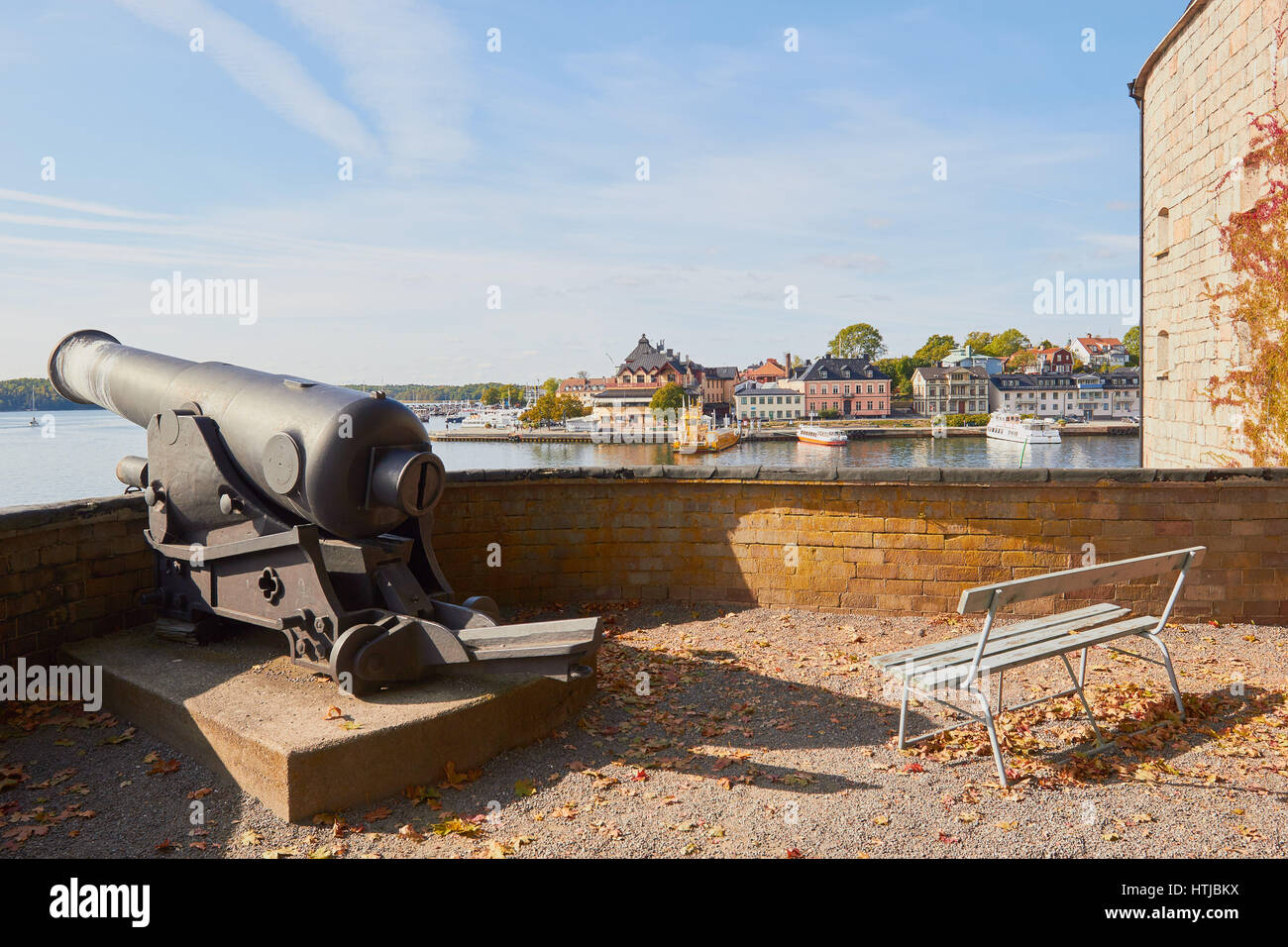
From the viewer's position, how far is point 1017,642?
473 centimetres

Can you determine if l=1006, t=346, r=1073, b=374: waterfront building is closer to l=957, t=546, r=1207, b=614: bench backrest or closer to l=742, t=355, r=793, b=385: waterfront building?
l=742, t=355, r=793, b=385: waterfront building

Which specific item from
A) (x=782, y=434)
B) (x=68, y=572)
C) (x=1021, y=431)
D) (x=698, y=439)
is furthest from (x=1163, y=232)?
(x=782, y=434)

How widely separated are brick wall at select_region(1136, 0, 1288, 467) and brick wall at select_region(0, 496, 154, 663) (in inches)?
460

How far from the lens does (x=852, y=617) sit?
7.34 metres

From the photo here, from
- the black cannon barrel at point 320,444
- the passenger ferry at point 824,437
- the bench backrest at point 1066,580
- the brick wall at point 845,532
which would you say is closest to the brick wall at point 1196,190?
the brick wall at point 845,532

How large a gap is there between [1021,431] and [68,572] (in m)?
80.7

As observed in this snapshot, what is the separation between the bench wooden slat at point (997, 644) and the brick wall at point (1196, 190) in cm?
787

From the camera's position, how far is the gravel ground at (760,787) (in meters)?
3.67

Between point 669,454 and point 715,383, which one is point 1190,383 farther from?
point 715,383

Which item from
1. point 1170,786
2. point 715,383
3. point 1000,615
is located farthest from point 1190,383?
point 715,383

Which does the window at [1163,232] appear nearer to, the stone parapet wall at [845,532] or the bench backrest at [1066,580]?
the stone parapet wall at [845,532]

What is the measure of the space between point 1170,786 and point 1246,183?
9338mm

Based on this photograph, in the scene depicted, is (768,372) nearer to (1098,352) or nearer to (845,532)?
(1098,352)

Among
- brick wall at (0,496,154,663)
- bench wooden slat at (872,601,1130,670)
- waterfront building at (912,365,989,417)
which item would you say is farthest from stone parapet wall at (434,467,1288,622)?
waterfront building at (912,365,989,417)
